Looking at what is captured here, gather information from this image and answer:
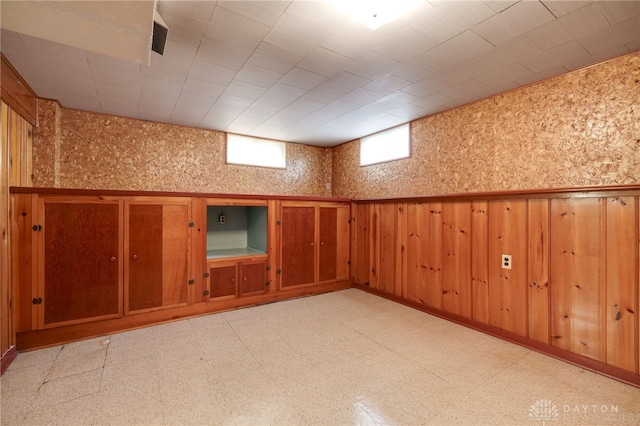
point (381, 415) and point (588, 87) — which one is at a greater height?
point (588, 87)

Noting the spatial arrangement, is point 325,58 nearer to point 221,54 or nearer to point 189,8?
point 221,54

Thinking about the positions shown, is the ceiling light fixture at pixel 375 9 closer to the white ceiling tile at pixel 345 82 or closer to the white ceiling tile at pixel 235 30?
the white ceiling tile at pixel 235 30

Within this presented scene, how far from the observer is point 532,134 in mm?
2746

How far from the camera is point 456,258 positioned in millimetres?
2904

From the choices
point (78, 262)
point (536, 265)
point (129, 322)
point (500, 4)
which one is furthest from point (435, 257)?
A: point (78, 262)

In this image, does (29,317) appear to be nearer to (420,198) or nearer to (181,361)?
(181,361)

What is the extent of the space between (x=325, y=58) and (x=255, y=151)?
2723 millimetres

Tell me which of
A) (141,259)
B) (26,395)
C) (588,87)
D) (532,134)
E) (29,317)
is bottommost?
(26,395)

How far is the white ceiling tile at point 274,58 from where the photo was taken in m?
2.24

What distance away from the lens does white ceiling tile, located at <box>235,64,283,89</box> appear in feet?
8.34

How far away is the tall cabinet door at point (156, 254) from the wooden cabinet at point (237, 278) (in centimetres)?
30

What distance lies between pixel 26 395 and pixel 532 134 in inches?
176

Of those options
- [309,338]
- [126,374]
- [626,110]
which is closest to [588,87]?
[626,110]

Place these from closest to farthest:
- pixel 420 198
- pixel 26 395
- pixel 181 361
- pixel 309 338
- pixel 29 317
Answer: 1. pixel 26 395
2. pixel 181 361
3. pixel 29 317
4. pixel 309 338
5. pixel 420 198
